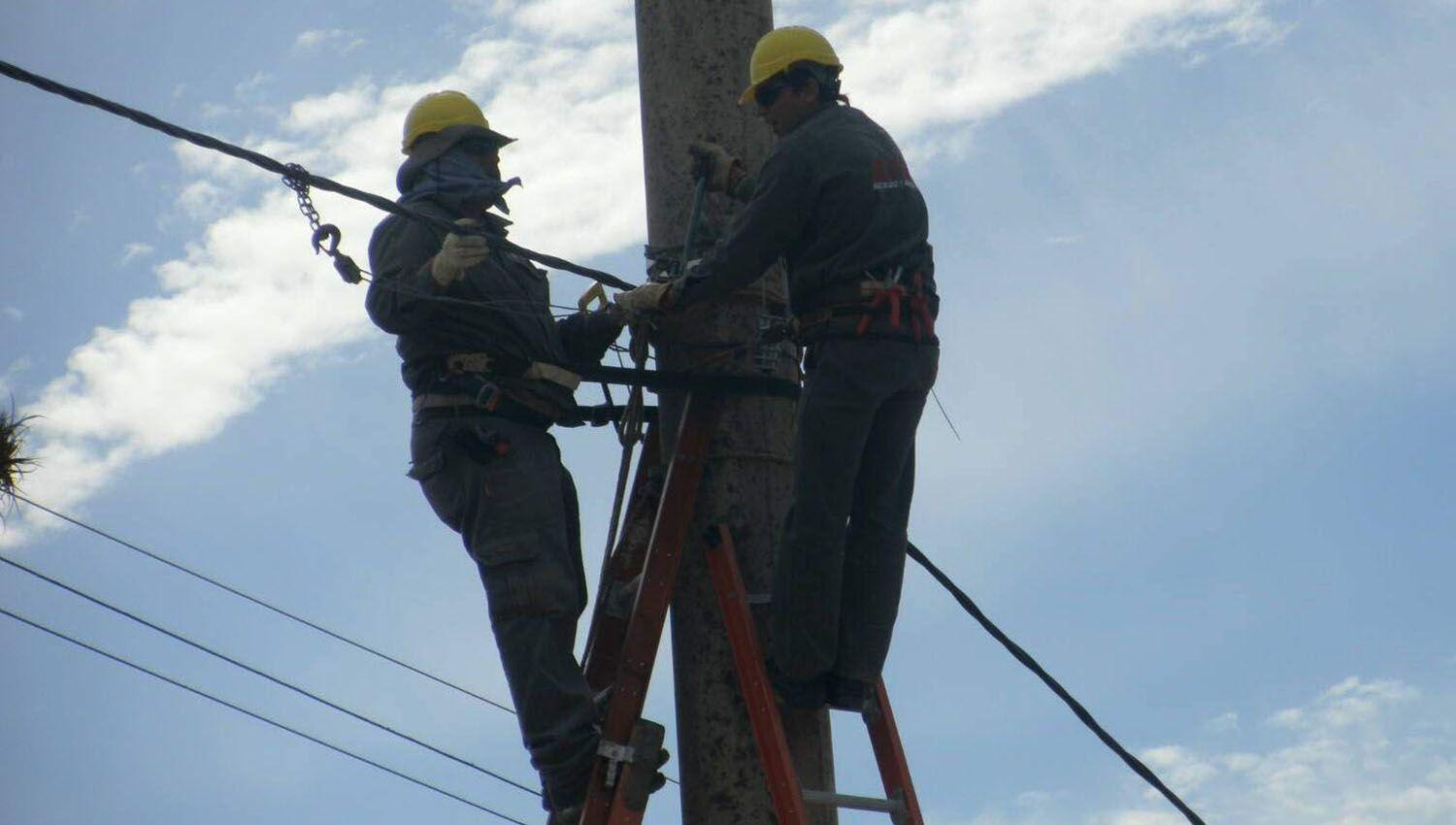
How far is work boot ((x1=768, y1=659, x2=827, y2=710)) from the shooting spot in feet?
17.9

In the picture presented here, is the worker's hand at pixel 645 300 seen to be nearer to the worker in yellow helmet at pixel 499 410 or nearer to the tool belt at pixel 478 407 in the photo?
the worker in yellow helmet at pixel 499 410

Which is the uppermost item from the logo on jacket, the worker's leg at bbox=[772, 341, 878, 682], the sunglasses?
the sunglasses

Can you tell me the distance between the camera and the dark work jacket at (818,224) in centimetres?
547

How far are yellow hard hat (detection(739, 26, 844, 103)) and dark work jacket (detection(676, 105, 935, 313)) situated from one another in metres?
0.21

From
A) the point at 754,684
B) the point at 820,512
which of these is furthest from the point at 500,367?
the point at 754,684

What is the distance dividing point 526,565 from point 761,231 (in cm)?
119

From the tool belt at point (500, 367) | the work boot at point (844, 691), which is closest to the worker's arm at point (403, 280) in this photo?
the tool belt at point (500, 367)

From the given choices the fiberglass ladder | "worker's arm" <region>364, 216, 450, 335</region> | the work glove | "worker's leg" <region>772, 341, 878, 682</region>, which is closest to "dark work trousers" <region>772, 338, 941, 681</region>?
"worker's leg" <region>772, 341, 878, 682</region>

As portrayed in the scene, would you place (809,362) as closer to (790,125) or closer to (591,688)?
(790,125)

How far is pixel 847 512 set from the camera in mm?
5375

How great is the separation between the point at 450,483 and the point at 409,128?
1313mm

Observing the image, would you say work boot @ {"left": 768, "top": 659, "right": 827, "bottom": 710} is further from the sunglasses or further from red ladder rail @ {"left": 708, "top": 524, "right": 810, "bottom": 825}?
the sunglasses

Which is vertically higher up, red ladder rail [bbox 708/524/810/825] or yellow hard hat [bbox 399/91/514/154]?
yellow hard hat [bbox 399/91/514/154]

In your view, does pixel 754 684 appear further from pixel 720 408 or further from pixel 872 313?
pixel 872 313
